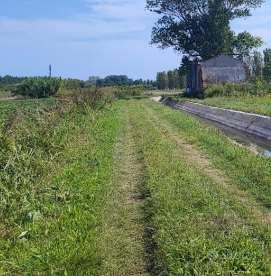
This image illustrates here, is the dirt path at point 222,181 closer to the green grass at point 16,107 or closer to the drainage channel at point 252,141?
the drainage channel at point 252,141

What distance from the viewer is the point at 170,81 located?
107 metres

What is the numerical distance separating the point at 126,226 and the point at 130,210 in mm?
937

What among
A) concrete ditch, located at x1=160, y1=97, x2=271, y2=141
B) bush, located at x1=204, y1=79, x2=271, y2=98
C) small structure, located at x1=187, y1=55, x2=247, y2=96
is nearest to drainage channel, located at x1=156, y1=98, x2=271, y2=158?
concrete ditch, located at x1=160, y1=97, x2=271, y2=141

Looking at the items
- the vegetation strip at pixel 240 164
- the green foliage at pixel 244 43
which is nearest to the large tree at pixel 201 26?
the green foliage at pixel 244 43

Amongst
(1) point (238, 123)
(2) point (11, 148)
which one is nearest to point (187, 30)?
(1) point (238, 123)

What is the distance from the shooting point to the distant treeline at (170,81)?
105000 millimetres

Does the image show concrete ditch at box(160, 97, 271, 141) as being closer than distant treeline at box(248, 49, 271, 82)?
Yes

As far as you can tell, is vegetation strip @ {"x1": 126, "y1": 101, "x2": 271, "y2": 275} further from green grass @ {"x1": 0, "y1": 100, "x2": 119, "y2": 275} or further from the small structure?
the small structure

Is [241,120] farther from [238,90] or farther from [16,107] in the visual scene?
[238,90]

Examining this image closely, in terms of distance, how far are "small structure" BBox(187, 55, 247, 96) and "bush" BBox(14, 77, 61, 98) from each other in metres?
21.6

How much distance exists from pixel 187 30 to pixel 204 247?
68.3 meters

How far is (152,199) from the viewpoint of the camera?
9.59 metres

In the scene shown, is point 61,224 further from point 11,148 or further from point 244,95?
point 244,95

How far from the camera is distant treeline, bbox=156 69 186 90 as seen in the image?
105m
